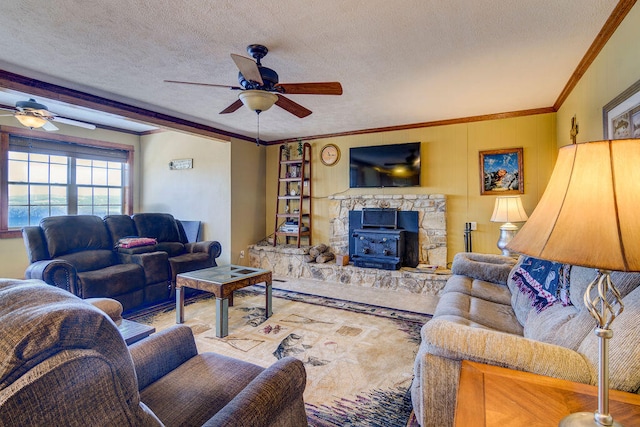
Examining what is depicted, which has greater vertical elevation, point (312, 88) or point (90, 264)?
point (312, 88)

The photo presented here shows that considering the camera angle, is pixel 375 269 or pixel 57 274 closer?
pixel 57 274

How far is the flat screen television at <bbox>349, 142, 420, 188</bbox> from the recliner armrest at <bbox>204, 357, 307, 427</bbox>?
399 cm

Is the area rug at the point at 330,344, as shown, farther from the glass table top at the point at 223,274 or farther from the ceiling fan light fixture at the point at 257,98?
the ceiling fan light fixture at the point at 257,98

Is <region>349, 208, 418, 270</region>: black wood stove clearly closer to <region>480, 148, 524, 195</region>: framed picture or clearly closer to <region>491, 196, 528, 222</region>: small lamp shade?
<region>480, 148, 524, 195</region>: framed picture

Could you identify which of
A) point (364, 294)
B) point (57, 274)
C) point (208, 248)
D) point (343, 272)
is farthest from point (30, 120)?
point (364, 294)

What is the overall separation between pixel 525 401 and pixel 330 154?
487 centimetres

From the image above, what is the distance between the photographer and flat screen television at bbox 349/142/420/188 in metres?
4.79

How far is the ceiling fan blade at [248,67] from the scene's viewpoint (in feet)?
6.63

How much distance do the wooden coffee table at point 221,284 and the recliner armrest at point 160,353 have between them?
1288mm

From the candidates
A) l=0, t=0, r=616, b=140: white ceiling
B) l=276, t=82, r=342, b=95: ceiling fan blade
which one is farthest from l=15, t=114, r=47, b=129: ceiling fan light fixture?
l=276, t=82, r=342, b=95: ceiling fan blade

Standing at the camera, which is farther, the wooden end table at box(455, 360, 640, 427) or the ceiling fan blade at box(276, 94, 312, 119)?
the ceiling fan blade at box(276, 94, 312, 119)

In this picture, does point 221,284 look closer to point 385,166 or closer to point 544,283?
point 544,283

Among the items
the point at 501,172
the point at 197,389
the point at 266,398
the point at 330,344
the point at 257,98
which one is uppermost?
the point at 257,98

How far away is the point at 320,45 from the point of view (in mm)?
2471
